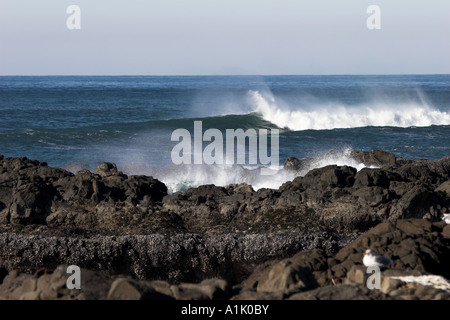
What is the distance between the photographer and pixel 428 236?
8.12m

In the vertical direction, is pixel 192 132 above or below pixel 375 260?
above

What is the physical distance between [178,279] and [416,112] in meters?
29.5

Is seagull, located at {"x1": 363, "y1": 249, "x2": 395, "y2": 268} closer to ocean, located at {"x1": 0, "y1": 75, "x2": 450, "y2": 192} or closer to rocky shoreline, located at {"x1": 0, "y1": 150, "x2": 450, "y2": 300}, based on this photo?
rocky shoreline, located at {"x1": 0, "y1": 150, "x2": 450, "y2": 300}

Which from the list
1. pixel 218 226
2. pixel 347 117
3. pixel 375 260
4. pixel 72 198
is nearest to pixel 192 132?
pixel 347 117

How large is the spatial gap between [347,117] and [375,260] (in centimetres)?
2818

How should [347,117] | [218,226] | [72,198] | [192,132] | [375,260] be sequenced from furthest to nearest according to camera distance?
[347,117]
[192,132]
[72,198]
[218,226]
[375,260]

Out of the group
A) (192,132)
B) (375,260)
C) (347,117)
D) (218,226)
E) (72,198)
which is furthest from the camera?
(347,117)

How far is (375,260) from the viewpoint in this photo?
23.3ft

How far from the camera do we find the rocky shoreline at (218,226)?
8055 mm

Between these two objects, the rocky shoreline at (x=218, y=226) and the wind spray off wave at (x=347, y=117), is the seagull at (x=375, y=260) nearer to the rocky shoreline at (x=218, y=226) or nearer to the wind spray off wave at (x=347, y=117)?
the rocky shoreline at (x=218, y=226)

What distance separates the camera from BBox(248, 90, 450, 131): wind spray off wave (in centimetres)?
3312

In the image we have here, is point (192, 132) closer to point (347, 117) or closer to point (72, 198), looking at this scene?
point (347, 117)

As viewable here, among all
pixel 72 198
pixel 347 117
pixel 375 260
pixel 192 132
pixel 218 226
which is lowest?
pixel 218 226

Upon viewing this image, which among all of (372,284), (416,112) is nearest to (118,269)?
(372,284)
